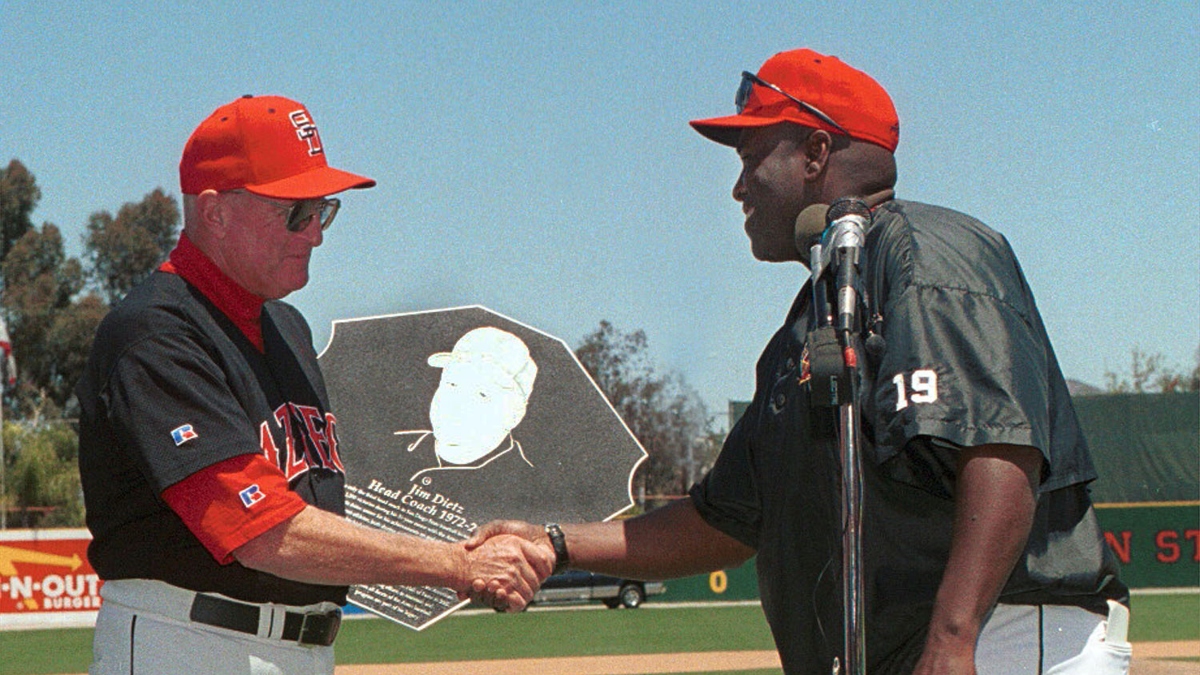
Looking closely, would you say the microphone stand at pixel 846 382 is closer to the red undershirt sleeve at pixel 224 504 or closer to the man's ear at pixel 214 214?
the red undershirt sleeve at pixel 224 504

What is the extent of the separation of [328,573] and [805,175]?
5.06 ft

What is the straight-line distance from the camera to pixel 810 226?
11.1ft

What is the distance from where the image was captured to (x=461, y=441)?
4898 millimetres

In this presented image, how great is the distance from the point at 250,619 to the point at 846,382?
5.67 feet

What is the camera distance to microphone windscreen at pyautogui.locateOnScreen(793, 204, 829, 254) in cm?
337

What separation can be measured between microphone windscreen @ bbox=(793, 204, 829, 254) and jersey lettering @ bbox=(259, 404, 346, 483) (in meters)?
1.44

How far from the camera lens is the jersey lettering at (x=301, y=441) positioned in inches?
154

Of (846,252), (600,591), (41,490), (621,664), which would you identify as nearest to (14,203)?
(41,490)

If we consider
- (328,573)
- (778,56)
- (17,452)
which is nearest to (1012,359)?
(778,56)

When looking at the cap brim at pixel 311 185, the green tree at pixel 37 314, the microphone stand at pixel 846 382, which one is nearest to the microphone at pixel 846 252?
the microphone stand at pixel 846 382

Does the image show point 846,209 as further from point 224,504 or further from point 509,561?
point 509,561

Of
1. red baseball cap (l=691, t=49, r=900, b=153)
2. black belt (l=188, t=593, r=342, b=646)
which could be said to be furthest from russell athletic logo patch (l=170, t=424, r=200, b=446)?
red baseball cap (l=691, t=49, r=900, b=153)

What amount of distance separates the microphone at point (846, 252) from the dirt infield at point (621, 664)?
1448cm

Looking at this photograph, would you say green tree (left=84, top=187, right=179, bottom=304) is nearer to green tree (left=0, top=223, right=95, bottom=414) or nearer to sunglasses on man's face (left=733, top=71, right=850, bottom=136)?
green tree (left=0, top=223, right=95, bottom=414)
